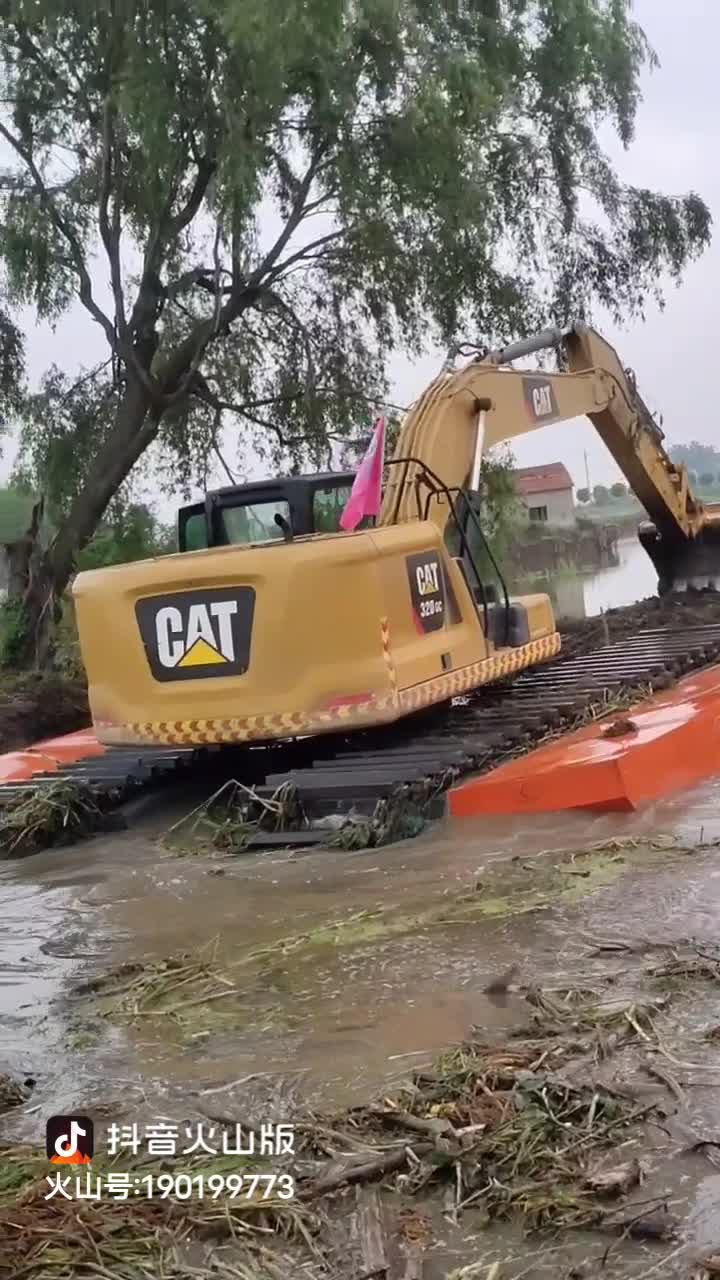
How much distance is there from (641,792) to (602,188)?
11.8 m

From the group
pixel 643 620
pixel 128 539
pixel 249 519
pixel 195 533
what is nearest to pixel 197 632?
pixel 249 519

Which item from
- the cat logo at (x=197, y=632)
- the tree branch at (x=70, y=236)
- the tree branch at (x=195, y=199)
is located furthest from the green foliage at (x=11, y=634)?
the cat logo at (x=197, y=632)

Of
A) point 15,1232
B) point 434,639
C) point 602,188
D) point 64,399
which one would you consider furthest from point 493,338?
point 15,1232

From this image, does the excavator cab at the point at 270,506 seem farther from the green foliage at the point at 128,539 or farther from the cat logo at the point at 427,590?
the green foliage at the point at 128,539

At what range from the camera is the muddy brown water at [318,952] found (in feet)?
13.7

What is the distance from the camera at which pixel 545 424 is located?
1145cm

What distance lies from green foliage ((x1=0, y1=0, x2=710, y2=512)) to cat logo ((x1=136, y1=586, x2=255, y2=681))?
687 centimetres

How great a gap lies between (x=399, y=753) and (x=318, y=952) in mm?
2985

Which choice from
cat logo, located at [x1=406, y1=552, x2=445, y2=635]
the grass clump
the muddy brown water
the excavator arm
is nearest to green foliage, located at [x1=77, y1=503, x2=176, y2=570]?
the excavator arm

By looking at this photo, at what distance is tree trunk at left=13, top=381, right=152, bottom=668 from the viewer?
16.0m

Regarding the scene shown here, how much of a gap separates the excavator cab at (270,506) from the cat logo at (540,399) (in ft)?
5.32

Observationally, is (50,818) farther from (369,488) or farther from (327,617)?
(369,488)

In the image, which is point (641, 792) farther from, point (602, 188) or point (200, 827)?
point (602, 188)

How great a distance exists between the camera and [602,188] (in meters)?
17.6
